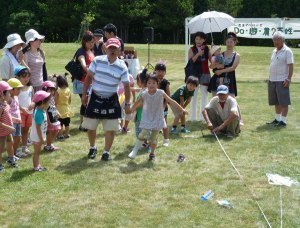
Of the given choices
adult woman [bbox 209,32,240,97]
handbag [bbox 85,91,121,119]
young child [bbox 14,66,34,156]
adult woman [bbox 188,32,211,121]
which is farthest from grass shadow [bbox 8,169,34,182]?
adult woman [bbox 209,32,240,97]

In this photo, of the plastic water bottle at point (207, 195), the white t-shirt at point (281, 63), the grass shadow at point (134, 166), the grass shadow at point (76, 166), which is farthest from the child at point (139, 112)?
the white t-shirt at point (281, 63)

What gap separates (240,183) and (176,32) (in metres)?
43.6

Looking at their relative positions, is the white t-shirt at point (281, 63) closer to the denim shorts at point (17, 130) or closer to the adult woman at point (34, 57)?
the adult woman at point (34, 57)

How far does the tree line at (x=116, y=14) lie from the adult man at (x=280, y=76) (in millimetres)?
36192

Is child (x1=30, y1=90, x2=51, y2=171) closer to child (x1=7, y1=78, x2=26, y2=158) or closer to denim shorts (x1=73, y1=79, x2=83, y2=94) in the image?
child (x1=7, y1=78, x2=26, y2=158)

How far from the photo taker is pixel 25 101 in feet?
19.4

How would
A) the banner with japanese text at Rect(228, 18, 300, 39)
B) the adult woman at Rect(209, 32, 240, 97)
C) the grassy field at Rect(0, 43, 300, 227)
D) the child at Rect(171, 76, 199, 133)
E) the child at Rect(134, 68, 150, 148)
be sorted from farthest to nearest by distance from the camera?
the banner with japanese text at Rect(228, 18, 300, 39)
the adult woman at Rect(209, 32, 240, 97)
the child at Rect(171, 76, 199, 133)
the child at Rect(134, 68, 150, 148)
the grassy field at Rect(0, 43, 300, 227)

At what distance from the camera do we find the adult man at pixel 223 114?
691 centimetres

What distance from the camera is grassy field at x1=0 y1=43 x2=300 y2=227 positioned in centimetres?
401

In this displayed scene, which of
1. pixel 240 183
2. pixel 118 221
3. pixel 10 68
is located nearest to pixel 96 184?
pixel 118 221

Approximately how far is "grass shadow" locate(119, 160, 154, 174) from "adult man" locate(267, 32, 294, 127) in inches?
129

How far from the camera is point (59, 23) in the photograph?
4647cm

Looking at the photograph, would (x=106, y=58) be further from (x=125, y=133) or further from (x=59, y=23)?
(x=59, y=23)

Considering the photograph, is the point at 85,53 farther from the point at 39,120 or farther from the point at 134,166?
the point at 134,166
